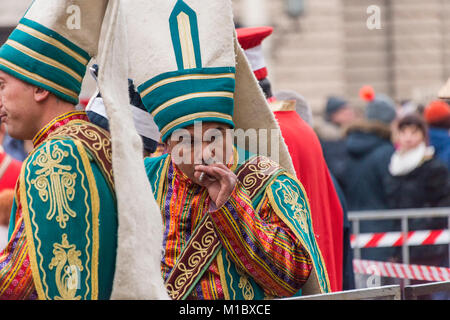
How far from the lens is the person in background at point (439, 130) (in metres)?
7.34

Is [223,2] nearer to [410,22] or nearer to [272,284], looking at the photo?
[272,284]

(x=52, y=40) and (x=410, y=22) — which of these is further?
(x=410, y=22)

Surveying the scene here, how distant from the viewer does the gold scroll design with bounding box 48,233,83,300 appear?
2.46 m

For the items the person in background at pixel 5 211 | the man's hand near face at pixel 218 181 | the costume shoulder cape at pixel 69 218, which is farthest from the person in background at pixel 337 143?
the costume shoulder cape at pixel 69 218

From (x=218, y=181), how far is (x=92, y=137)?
42 centimetres

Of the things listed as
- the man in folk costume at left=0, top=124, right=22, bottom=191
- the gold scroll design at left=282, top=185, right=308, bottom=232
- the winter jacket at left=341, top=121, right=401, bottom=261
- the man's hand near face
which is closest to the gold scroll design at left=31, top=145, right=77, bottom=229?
the man's hand near face

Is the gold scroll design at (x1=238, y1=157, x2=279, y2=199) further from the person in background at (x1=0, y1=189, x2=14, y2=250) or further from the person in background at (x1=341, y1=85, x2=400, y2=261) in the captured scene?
the person in background at (x1=341, y1=85, x2=400, y2=261)

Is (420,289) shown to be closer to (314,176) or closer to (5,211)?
(314,176)

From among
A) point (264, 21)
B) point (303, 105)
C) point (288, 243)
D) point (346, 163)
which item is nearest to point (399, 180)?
point (346, 163)

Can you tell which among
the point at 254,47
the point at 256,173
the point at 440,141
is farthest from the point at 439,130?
the point at 256,173

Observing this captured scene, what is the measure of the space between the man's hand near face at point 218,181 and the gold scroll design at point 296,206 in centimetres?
28

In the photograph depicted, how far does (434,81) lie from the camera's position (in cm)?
1630

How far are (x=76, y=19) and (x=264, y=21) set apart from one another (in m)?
13.5

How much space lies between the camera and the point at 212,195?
9.20 feet
